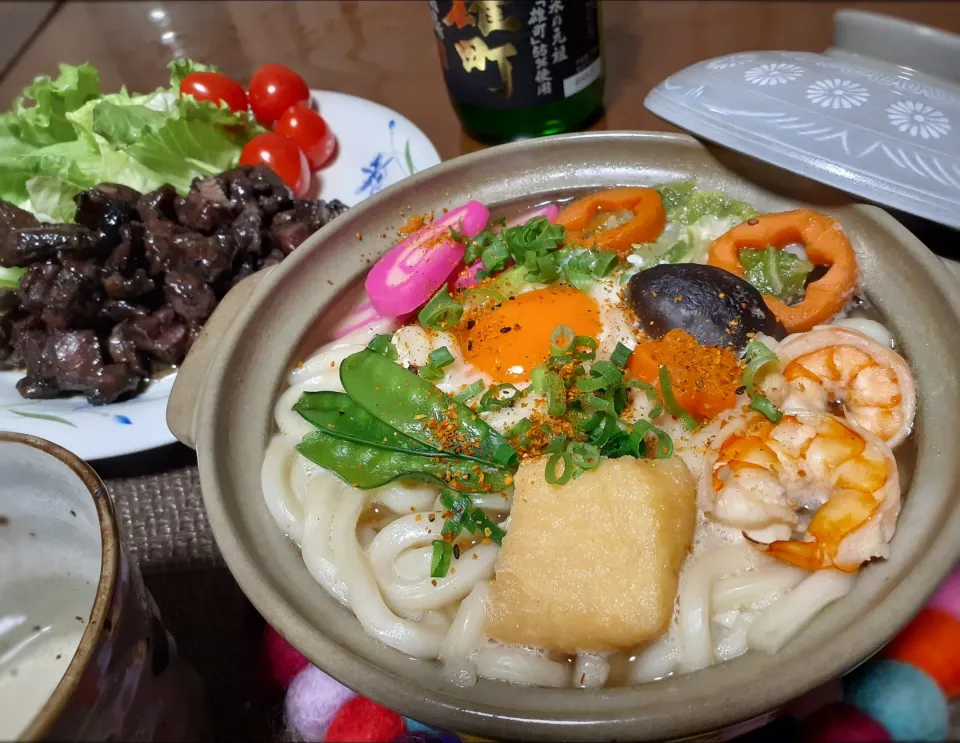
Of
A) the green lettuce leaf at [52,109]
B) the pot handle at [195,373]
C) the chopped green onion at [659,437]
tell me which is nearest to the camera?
the chopped green onion at [659,437]

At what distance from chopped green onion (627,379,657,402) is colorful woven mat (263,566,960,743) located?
64cm

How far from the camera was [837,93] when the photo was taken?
6.01 feet

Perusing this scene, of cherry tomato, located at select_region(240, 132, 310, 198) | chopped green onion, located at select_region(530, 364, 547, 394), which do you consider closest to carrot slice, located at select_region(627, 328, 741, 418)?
chopped green onion, located at select_region(530, 364, 547, 394)

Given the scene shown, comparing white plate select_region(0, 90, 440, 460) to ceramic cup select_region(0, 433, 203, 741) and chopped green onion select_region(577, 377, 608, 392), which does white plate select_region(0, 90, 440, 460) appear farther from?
chopped green onion select_region(577, 377, 608, 392)

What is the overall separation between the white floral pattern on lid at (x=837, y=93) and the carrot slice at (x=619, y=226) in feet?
1.51

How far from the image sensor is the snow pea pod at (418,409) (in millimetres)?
1569

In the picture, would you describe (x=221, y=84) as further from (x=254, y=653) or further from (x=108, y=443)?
(x=254, y=653)

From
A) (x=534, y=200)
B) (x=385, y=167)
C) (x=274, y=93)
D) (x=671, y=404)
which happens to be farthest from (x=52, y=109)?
(x=671, y=404)

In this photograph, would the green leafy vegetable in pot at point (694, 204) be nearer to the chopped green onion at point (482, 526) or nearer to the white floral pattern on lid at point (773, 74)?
the white floral pattern on lid at point (773, 74)

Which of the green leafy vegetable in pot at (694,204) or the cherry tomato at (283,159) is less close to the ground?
→ the green leafy vegetable in pot at (694,204)

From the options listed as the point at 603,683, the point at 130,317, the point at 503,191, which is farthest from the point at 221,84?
the point at 603,683

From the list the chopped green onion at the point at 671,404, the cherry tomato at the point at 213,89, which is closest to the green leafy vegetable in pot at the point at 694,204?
the chopped green onion at the point at 671,404

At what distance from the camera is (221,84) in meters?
3.45

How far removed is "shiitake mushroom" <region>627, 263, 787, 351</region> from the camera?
166cm
